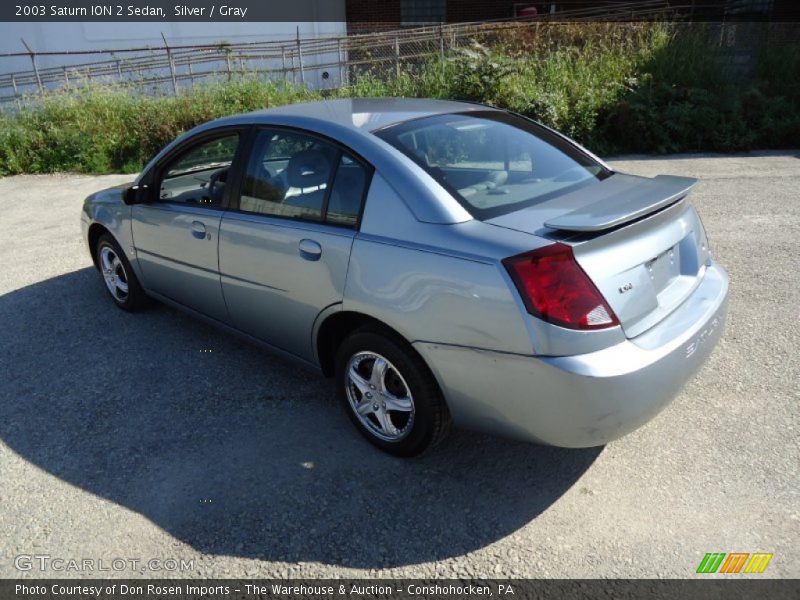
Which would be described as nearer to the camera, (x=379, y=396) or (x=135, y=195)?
(x=379, y=396)

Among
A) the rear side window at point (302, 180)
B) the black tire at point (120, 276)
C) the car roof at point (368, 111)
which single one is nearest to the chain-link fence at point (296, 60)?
the black tire at point (120, 276)

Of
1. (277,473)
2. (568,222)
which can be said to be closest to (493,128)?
(568,222)

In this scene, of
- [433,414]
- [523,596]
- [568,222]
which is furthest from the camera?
[433,414]

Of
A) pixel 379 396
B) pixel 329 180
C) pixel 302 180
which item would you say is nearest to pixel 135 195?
pixel 302 180

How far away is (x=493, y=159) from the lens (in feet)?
11.0

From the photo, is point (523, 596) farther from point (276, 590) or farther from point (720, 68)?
point (720, 68)

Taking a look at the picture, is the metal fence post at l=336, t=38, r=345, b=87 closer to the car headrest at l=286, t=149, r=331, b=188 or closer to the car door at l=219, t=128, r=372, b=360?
the car door at l=219, t=128, r=372, b=360

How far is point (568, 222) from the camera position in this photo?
2566 millimetres

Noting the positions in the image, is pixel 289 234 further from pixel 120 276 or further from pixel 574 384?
pixel 120 276

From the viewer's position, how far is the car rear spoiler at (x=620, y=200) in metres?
2.56

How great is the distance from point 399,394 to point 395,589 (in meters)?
0.90

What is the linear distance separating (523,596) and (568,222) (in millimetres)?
1423

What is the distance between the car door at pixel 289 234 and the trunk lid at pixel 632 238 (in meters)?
0.81

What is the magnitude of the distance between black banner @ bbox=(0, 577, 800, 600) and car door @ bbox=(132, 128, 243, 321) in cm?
178
